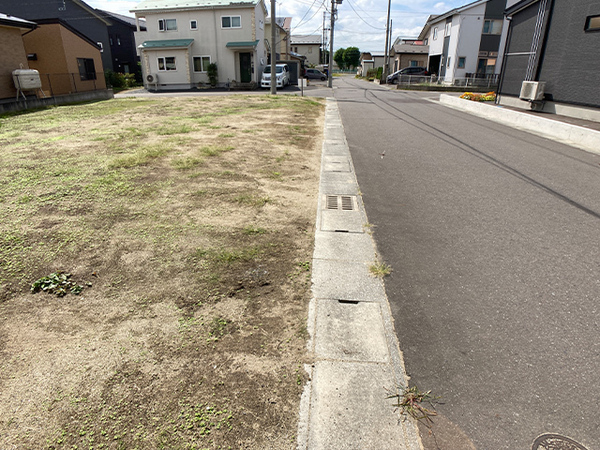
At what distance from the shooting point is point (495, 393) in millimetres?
2432

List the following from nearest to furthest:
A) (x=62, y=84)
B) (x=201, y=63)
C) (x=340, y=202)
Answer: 1. (x=340, y=202)
2. (x=62, y=84)
3. (x=201, y=63)

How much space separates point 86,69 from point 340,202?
25.5 m

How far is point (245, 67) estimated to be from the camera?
33188 millimetres

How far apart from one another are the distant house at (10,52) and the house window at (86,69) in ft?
17.6

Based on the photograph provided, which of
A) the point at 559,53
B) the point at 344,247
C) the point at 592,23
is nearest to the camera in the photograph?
the point at 344,247

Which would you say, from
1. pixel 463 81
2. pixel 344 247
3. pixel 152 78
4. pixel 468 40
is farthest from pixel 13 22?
pixel 468 40

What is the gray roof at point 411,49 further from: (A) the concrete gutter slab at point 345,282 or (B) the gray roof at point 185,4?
(A) the concrete gutter slab at point 345,282

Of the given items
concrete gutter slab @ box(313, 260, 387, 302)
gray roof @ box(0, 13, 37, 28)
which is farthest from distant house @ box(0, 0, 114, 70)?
concrete gutter slab @ box(313, 260, 387, 302)

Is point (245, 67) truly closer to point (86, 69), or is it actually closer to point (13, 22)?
point (86, 69)

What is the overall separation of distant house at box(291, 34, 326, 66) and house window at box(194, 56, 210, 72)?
48569 millimetres

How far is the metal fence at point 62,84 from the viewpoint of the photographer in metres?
17.3

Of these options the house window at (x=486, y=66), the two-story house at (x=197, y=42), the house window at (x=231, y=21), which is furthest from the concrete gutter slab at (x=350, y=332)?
the house window at (x=486, y=66)

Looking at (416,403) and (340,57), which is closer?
(416,403)

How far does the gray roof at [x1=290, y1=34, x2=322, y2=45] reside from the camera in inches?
3017
